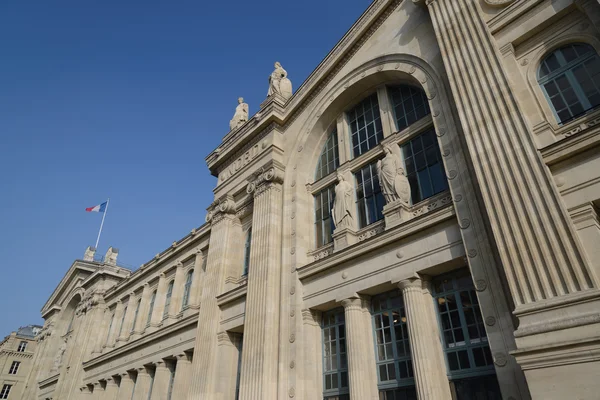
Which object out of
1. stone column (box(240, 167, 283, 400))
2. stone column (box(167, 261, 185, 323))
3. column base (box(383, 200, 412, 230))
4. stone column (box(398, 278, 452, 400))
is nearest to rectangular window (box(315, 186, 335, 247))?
stone column (box(240, 167, 283, 400))

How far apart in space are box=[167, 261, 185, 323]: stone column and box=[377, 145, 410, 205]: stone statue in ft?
50.9

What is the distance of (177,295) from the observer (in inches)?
949

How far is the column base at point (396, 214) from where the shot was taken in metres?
12.1

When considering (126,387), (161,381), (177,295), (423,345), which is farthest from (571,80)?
(126,387)

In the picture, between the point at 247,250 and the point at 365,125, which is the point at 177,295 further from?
the point at 365,125

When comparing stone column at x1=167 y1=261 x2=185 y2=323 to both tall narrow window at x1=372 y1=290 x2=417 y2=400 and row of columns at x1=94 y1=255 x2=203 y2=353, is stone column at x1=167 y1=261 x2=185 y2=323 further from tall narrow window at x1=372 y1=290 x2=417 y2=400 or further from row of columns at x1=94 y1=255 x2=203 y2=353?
tall narrow window at x1=372 y1=290 x2=417 y2=400

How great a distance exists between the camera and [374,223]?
43.5 ft

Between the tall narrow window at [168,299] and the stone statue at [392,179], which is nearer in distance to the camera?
the stone statue at [392,179]

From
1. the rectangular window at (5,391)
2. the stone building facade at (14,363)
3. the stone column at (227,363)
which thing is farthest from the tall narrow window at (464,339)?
the rectangular window at (5,391)

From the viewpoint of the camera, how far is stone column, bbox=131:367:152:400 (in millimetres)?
22609

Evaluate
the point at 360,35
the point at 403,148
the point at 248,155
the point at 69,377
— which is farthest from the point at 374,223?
the point at 69,377

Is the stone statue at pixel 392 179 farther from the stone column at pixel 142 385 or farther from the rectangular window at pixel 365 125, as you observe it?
the stone column at pixel 142 385

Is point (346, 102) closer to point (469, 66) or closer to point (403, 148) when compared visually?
point (403, 148)

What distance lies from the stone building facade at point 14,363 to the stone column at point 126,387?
117 feet
